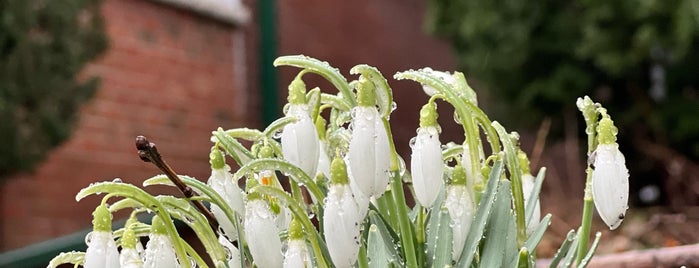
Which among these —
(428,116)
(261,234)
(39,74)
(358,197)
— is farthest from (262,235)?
(39,74)

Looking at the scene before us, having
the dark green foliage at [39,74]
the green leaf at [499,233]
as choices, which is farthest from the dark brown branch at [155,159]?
the dark green foliage at [39,74]

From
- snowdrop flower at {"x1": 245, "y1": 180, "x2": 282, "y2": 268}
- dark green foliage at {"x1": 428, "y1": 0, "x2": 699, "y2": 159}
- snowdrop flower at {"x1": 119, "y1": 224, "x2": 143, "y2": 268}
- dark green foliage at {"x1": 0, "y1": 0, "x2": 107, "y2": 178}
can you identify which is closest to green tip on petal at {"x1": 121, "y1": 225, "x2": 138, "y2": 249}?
snowdrop flower at {"x1": 119, "y1": 224, "x2": 143, "y2": 268}

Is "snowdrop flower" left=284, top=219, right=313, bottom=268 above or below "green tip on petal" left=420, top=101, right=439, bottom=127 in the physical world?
below

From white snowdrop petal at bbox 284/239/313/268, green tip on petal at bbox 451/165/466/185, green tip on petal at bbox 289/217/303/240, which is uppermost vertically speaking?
green tip on petal at bbox 451/165/466/185

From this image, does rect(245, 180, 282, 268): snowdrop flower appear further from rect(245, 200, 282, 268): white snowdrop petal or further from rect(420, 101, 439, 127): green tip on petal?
rect(420, 101, 439, 127): green tip on petal

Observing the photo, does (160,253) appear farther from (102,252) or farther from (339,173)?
(339,173)

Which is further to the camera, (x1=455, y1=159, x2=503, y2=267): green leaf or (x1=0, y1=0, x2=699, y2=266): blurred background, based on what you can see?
(x1=0, y1=0, x2=699, y2=266): blurred background

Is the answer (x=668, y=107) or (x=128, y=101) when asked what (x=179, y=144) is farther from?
(x=668, y=107)
